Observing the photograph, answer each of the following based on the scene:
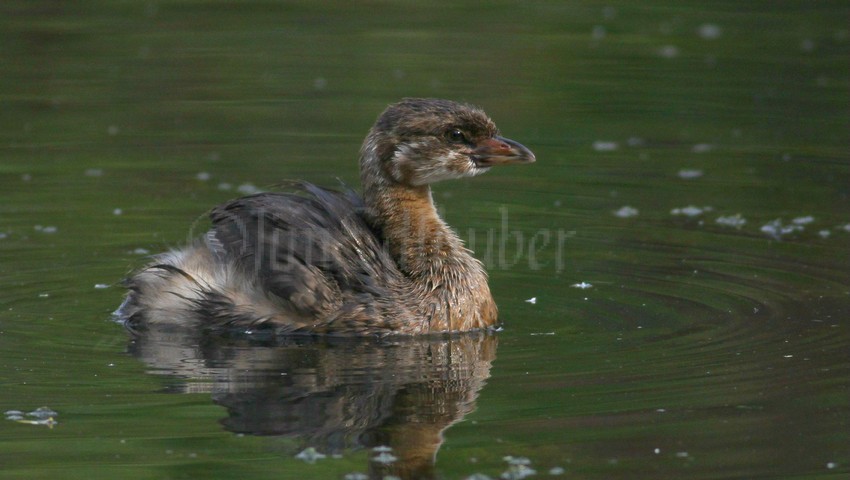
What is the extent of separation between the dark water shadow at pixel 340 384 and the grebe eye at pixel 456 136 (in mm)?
1235

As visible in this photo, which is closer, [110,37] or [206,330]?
[206,330]

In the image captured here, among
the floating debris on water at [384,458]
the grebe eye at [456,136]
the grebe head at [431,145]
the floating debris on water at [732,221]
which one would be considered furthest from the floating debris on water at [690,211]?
the floating debris on water at [384,458]

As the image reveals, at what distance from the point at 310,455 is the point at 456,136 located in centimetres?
316

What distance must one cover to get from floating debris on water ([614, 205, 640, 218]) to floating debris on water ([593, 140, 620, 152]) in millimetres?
1862

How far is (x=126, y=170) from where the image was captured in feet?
37.5

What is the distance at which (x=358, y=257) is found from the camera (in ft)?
25.8

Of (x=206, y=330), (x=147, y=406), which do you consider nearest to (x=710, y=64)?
(x=206, y=330)

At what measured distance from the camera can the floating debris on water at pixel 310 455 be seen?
5668 millimetres

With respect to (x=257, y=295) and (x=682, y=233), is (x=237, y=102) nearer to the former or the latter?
(x=682, y=233)

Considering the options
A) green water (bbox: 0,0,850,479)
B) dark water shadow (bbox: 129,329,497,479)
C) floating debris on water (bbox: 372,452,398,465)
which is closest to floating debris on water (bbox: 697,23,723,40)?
green water (bbox: 0,0,850,479)

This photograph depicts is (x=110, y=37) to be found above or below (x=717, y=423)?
above

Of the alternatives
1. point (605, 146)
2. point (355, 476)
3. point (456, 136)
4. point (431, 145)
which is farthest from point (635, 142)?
point (355, 476)

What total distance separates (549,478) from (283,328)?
2.66 meters

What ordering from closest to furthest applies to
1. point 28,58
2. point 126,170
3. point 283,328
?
point 283,328 → point 126,170 → point 28,58
